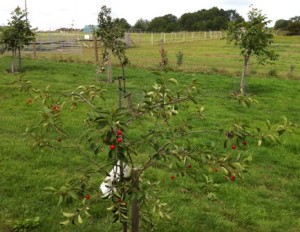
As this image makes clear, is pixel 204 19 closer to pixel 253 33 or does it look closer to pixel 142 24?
pixel 142 24

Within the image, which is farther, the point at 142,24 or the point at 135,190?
the point at 142,24

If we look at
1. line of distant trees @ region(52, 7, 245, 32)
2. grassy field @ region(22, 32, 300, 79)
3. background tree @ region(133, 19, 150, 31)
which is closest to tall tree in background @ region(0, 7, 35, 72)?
grassy field @ region(22, 32, 300, 79)

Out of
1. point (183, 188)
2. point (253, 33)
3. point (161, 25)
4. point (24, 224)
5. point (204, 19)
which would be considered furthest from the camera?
point (204, 19)

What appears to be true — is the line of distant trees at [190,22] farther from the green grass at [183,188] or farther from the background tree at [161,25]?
the green grass at [183,188]

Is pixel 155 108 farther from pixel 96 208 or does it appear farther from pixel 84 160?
pixel 84 160

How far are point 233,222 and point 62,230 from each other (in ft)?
7.44

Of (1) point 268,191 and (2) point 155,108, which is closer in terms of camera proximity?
(2) point 155,108

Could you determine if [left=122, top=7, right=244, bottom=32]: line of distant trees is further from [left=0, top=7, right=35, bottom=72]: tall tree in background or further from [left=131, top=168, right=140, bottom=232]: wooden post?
[left=131, top=168, right=140, bottom=232]: wooden post

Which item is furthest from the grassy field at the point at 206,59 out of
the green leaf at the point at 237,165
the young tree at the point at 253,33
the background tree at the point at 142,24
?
the background tree at the point at 142,24

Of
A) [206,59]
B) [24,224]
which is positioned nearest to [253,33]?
[24,224]

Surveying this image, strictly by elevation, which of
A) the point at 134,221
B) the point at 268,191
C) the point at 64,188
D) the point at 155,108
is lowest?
the point at 268,191

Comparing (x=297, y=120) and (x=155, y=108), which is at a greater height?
(x=155, y=108)

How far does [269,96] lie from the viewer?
14.1 m

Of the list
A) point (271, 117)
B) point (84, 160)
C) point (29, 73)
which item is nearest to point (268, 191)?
point (84, 160)
